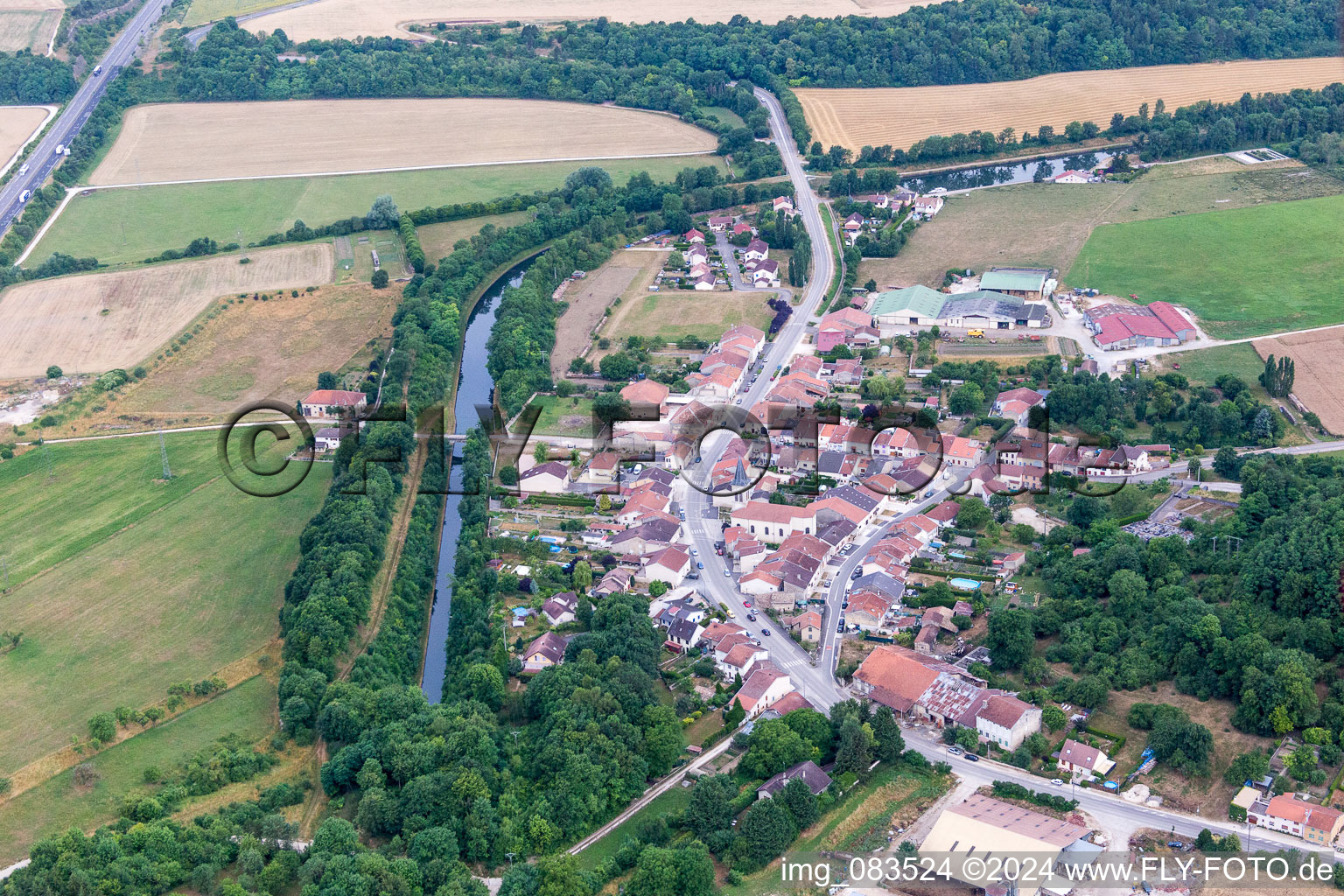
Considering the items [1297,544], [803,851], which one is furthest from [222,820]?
[1297,544]

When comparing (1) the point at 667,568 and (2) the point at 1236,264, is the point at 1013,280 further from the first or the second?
(1) the point at 667,568

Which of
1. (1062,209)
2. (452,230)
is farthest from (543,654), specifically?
(1062,209)

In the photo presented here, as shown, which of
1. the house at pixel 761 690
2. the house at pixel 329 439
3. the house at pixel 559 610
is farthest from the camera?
the house at pixel 329 439

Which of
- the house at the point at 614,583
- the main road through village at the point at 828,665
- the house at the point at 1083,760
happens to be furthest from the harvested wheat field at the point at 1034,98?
the house at the point at 1083,760

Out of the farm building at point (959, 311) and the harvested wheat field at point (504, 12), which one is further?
the harvested wheat field at point (504, 12)

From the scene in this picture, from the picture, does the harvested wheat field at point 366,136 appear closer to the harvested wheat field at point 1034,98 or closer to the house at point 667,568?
the harvested wheat field at point 1034,98
